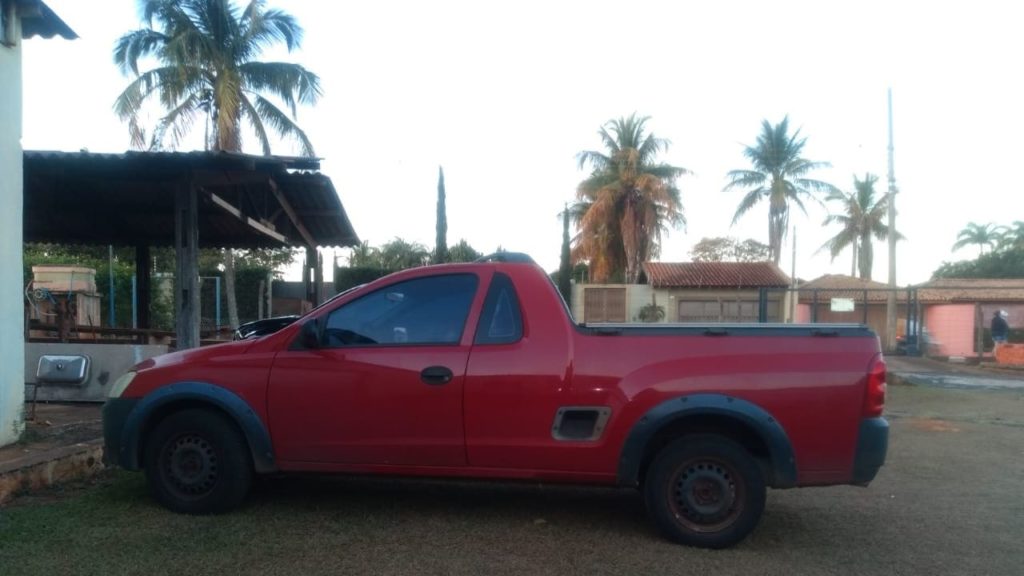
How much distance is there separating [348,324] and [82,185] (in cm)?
721

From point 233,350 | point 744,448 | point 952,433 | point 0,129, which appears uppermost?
point 0,129

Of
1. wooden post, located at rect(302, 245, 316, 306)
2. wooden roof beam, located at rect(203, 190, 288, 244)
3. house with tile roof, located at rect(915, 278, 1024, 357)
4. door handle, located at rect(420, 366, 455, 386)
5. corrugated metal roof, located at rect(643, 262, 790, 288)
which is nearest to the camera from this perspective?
door handle, located at rect(420, 366, 455, 386)

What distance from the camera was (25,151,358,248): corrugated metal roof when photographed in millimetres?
8805

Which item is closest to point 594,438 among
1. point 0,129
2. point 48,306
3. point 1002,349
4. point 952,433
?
point 0,129

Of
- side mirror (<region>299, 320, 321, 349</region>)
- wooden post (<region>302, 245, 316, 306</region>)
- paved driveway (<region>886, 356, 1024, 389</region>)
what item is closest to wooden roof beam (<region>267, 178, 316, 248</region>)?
wooden post (<region>302, 245, 316, 306</region>)

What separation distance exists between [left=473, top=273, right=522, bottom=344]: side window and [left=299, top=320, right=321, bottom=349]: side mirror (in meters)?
1.08

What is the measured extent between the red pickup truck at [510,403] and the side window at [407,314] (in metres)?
0.01

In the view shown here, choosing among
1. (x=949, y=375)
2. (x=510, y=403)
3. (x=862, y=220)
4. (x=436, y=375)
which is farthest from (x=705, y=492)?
(x=862, y=220)

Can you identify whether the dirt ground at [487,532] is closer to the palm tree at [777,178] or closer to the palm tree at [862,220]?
the palm tree at [777,178]

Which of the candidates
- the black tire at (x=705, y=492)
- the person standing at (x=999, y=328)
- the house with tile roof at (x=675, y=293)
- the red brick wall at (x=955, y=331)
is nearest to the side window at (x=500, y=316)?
the black tire at (x=705, y=492)

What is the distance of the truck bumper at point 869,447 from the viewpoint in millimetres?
5055

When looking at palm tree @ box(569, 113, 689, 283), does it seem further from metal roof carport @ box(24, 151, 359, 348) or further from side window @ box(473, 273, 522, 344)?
side window @ box(473, 273, 522, 344)

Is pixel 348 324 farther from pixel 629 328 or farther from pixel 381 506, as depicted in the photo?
pixel 629 328

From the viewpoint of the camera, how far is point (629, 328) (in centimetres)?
541
